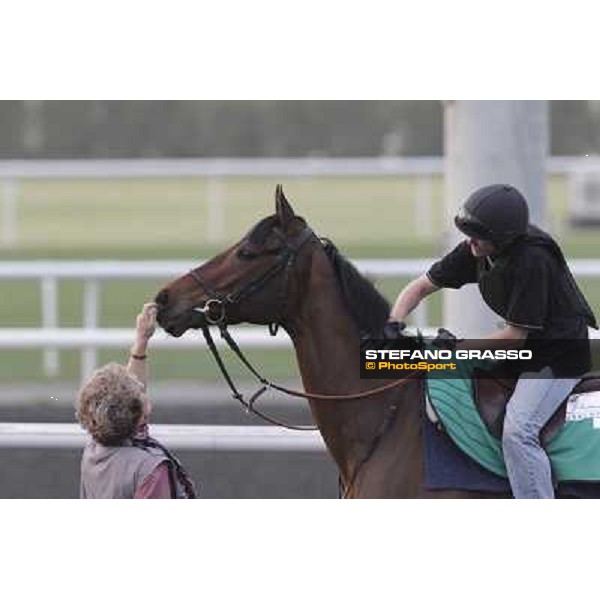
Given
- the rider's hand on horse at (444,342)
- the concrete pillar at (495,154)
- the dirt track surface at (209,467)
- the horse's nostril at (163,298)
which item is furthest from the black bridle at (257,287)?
the dirt track surface at (209,467)

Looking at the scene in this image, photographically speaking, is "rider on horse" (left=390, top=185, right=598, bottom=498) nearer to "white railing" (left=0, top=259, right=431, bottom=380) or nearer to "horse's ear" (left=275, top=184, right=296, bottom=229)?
"horse's ear" (left=275, top=184, right=296, bottom=229)

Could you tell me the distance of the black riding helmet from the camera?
16.2 feet

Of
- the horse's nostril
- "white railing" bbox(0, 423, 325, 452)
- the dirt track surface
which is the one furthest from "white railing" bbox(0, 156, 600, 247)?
the horse's nostril

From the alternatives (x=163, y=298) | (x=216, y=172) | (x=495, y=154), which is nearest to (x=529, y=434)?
(x=163, y=298)

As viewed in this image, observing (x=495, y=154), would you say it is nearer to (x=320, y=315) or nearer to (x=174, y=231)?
(x=320, y=315)

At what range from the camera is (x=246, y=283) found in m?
5.11

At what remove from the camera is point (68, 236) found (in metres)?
23.1

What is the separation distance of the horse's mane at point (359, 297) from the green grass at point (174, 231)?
165 inches

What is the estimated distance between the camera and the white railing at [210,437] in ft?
19.8

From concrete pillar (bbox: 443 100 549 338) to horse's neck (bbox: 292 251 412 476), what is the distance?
5.70ft

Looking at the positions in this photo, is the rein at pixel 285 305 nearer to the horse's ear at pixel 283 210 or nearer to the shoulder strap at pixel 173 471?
the horse's ear at pixel 283 210

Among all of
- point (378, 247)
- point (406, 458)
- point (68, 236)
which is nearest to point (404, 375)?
point (406, 458)

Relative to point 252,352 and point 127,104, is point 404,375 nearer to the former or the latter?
point 252,352

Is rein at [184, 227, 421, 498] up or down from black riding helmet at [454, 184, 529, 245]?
down
